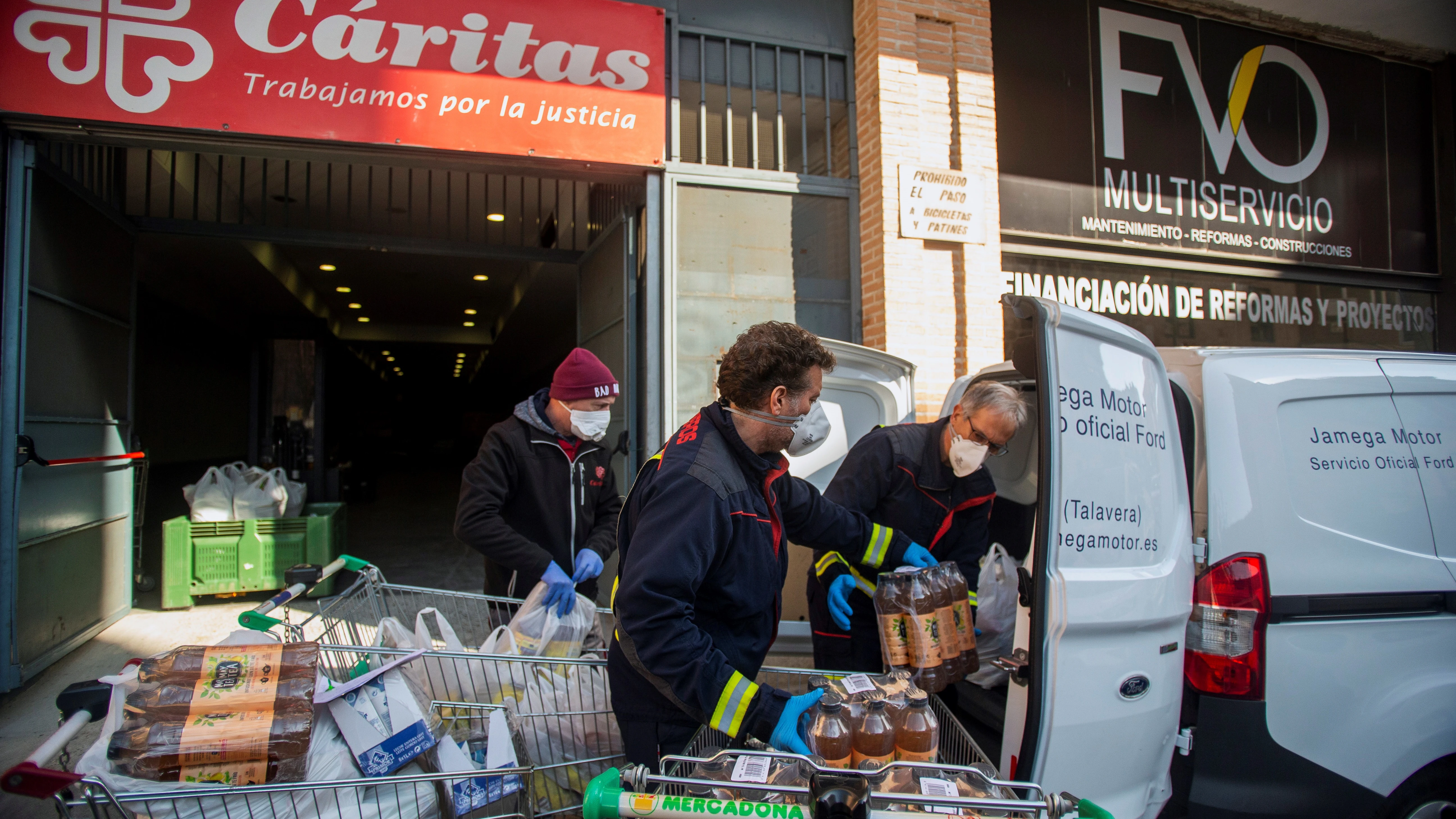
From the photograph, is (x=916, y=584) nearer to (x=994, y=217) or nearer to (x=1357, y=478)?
(x=1357, y=478)

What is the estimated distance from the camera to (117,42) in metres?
4.27

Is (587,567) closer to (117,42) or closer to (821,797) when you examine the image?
(821,797)

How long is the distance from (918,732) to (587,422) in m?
2.05

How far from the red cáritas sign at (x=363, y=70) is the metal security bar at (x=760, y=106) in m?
0.41

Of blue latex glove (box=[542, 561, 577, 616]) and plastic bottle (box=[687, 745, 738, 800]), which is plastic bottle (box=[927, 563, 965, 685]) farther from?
blue latex glove (box=[542, 561, 577, 616])

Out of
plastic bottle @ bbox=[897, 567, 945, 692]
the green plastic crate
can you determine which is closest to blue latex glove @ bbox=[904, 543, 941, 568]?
plastic bottle @ bbox=[897, 567, 945, 692]

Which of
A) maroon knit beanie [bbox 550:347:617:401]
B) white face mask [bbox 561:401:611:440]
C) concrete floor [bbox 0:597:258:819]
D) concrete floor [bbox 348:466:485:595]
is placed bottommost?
concrete floor [bbox 0:597:258:819]

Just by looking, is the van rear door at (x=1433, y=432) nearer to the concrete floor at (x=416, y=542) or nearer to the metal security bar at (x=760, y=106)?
the metal security bar at (x=760, y=106)

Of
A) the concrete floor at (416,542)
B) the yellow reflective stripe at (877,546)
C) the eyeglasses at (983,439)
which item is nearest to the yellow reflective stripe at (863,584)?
the yellow reflective stripe at (877,546)

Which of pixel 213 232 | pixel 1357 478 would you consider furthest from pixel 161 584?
pixel 1357 478

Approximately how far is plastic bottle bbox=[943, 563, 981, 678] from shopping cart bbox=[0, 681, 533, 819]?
4.30 feet

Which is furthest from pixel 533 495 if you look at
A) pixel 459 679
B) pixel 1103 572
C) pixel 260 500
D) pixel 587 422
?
pixel 260 500

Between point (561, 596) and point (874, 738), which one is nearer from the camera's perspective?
point (874, 738)

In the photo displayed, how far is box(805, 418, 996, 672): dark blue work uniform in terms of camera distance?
282cm
